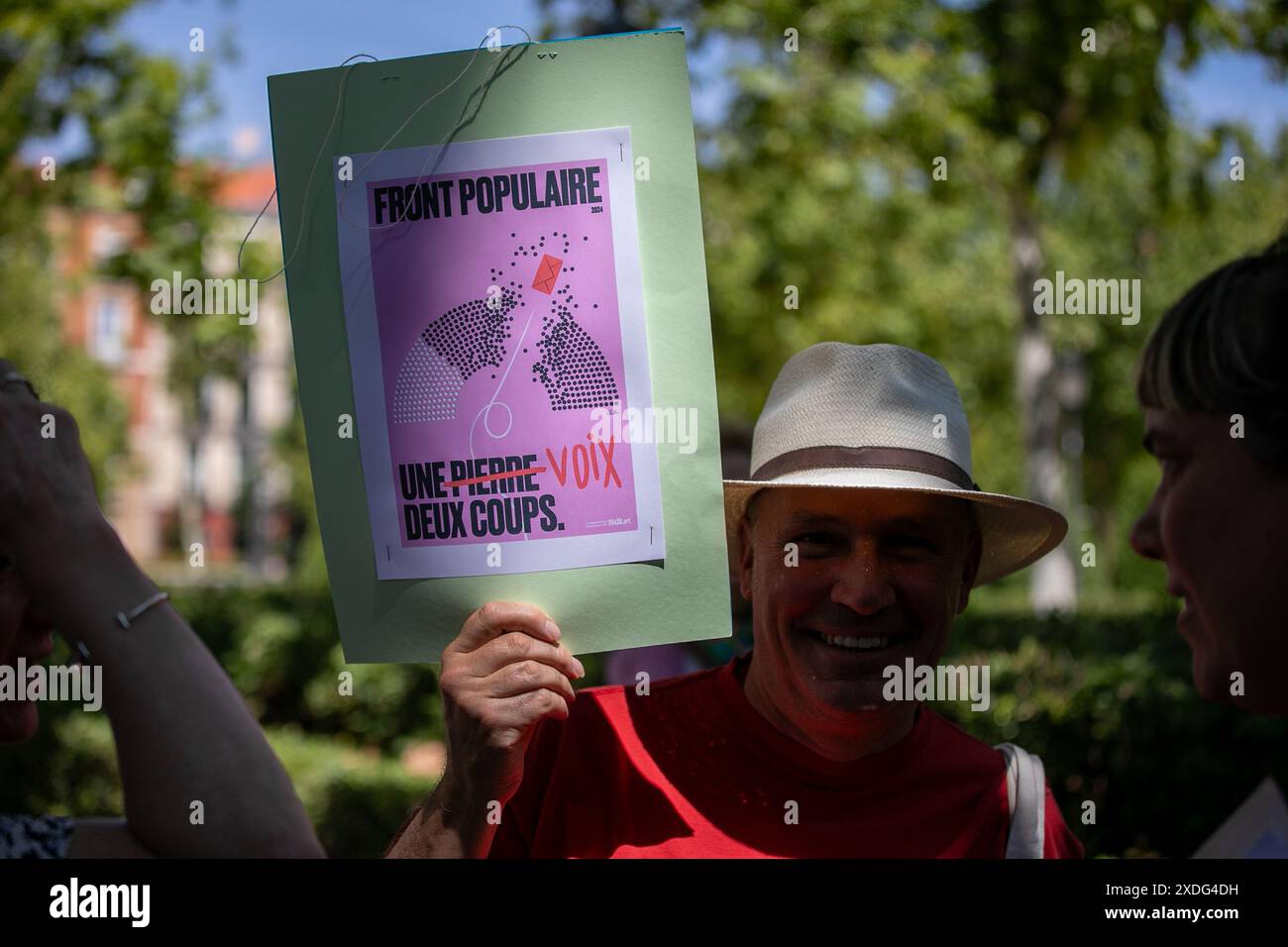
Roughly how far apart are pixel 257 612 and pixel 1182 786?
848 cm

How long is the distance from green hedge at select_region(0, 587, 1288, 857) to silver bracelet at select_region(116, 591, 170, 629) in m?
2.13

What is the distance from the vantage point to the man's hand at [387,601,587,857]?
1.54m

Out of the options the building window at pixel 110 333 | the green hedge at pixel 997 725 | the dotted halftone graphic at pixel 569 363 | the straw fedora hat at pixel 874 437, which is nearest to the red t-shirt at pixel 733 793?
the straw fedora hat at pixel 874 437

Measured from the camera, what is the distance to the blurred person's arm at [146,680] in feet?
4.85

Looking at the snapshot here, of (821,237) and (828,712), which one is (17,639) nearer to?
(828,712)

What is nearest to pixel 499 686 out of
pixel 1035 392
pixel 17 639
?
pixel 17 639

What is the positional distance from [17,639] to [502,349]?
81 cm

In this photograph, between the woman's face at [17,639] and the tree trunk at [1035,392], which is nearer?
the woman's face at [17,639]

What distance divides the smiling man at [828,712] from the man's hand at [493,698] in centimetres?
10

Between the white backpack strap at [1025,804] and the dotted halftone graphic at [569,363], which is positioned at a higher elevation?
the dotted halftone graphic at [569,363]

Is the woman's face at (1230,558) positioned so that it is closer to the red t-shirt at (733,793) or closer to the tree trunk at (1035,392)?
the red t-shirt at (733,793)

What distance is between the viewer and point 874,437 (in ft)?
6.33

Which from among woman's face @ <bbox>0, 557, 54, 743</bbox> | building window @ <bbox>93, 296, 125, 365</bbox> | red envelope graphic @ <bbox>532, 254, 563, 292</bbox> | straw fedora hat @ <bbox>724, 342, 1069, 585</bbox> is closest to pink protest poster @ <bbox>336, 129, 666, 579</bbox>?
red envelope graphic @ <bbox>532, 254, 563, 292</bbox>
